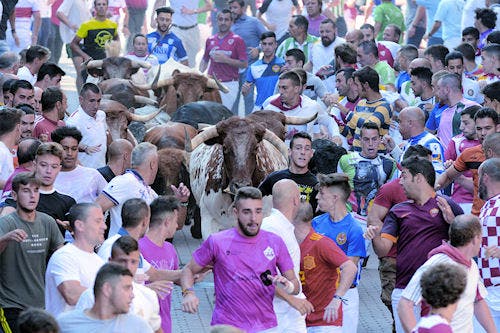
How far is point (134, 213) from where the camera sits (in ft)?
30.7

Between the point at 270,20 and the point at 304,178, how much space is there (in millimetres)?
11760

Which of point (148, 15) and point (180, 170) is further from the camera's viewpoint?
point (148, 15)

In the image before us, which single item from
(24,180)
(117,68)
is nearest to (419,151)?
(24,180)

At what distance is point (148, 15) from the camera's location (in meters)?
32.2

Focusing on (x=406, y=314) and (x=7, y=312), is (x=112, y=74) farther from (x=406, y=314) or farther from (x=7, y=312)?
(x=406, y=314)

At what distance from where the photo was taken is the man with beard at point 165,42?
22.0 meters

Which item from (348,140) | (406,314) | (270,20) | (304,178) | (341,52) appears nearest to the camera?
(406,314)

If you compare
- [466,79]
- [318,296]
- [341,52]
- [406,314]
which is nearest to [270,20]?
[341,52]

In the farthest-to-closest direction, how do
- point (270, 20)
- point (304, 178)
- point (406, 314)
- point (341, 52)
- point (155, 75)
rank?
point (270, 20), point (155, 75), point (341, 52), point (304, 178), point (406, 314)

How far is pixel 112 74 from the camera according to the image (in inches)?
824

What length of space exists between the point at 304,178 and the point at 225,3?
1390cm

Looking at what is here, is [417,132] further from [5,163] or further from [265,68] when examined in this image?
[265,68]

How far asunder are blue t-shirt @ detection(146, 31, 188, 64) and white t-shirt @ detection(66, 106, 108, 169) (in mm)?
7555

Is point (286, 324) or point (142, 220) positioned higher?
point (142, 220)
